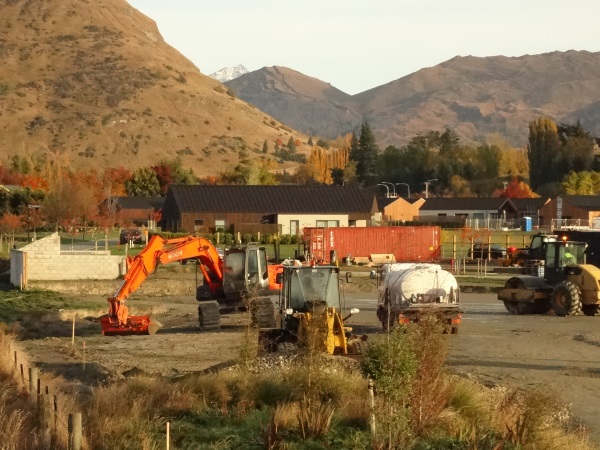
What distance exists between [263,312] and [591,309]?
481 inches

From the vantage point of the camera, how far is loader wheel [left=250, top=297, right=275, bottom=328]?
1315 inches

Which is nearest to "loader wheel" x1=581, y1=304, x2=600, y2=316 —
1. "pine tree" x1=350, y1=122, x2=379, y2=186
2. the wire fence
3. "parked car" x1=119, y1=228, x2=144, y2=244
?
the wire fence

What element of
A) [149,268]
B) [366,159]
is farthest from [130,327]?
[366,159]

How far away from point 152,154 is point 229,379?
552 ft

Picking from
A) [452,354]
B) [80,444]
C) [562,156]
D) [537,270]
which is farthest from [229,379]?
[562,156]

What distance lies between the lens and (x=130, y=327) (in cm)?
3491

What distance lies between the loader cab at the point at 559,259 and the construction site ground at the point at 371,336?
1435mm

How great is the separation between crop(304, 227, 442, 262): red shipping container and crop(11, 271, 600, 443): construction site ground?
21.7 m

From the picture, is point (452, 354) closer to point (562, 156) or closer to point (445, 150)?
point (562, 156)

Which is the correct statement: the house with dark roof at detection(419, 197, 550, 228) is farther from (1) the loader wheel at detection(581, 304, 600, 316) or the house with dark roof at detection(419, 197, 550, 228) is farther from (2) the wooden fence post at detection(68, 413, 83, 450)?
(2) the wooden fence post at detection(68, 413, 83, 450)

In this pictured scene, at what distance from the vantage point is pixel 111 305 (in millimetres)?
34688

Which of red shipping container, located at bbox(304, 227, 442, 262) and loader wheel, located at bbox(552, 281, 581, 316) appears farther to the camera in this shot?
red shipping container, located at bbox(304, 227, 442, 262)

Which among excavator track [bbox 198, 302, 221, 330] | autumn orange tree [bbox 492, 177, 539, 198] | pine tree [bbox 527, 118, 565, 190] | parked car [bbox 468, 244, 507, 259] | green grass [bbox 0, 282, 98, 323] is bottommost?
green grass [bbox 0, 282, 98, 323]

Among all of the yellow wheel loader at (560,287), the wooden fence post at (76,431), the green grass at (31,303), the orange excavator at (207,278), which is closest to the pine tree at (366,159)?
the green grass at (31,303)
